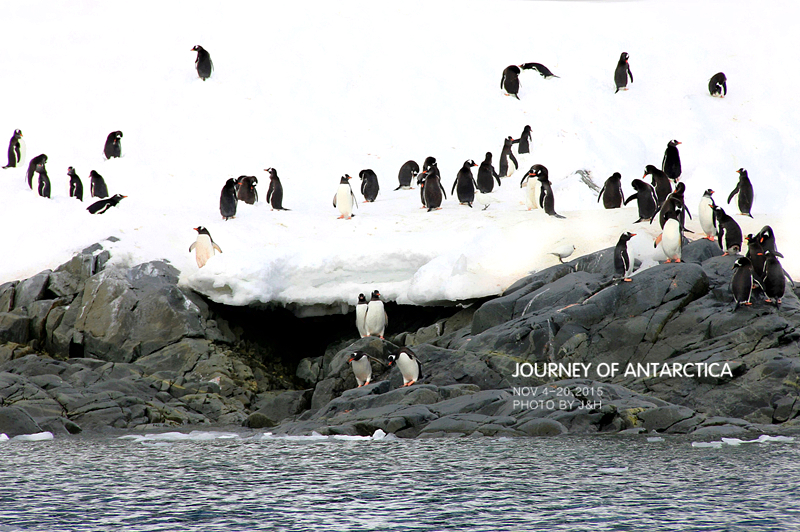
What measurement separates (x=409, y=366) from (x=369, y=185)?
929 cm

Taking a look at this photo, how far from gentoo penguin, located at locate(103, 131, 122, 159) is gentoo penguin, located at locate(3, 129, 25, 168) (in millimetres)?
2119

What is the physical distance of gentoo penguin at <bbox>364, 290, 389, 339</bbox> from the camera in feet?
45.6

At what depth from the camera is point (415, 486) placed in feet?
20.9

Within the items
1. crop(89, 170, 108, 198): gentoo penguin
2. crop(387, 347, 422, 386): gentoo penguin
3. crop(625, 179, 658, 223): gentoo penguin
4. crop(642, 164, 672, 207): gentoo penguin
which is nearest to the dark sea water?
crop(387, 347, 422, 386): gentoo penguin

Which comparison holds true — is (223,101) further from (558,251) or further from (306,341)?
(558,251)

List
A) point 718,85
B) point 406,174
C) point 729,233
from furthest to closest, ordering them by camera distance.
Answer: point 718,85
point 406,174
point 729,233

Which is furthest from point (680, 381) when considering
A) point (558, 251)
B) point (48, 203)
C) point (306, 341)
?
point (48, 203)

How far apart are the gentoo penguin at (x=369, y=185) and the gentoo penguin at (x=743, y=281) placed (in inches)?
→ 417

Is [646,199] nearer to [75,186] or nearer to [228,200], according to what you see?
[228,200]

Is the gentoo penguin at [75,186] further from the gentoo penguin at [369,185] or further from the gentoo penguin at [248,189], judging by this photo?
the gentoo penguin at [369,185]

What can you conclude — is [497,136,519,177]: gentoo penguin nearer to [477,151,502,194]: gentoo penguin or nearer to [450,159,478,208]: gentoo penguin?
[477,151,502,194]: gentoo penguin

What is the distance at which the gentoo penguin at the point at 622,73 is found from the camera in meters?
25.8

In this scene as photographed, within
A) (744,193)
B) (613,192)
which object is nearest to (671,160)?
(613,192)

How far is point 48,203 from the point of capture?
59.6 ft
